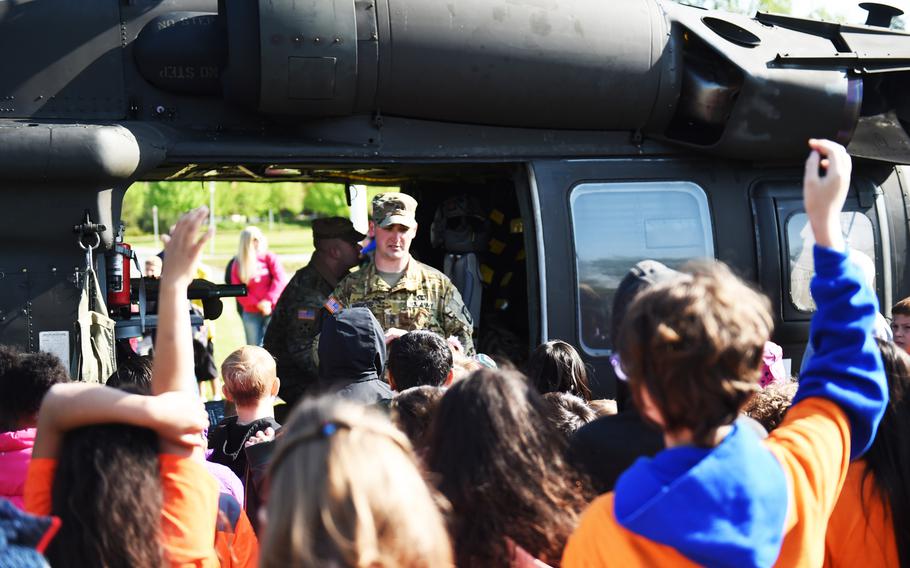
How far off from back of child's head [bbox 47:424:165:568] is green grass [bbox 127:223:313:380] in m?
3.15

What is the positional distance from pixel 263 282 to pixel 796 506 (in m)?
8.92

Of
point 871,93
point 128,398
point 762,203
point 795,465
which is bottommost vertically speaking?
point 795,465

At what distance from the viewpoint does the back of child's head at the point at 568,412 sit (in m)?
3.37

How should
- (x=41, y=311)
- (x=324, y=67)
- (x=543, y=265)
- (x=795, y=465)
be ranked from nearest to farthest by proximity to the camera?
(x=795, y=465), (x=41, y=311), (x=324, y=67), (x=543, y=265)

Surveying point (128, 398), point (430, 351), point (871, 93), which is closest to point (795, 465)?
point (128, 398)

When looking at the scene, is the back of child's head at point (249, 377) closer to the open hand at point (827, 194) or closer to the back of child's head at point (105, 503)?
the back of child's head at point (105, 503)

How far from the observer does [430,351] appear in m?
4.00

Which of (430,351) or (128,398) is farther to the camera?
(430,351)

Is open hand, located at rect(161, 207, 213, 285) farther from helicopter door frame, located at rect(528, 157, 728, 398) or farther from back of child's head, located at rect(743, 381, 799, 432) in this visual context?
helicopter door frame, located at rect(528, 157, 728, 398)

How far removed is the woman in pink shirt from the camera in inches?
409

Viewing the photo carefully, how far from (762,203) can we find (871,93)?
97 centimetres

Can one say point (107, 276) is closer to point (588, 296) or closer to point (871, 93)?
point (588, 296)

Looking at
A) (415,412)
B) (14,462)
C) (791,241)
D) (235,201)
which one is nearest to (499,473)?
(415,412)

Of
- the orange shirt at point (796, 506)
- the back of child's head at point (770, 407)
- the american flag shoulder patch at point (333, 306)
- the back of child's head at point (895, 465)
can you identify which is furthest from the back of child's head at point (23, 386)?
the american flag shoulder patch at point (333, 306)
